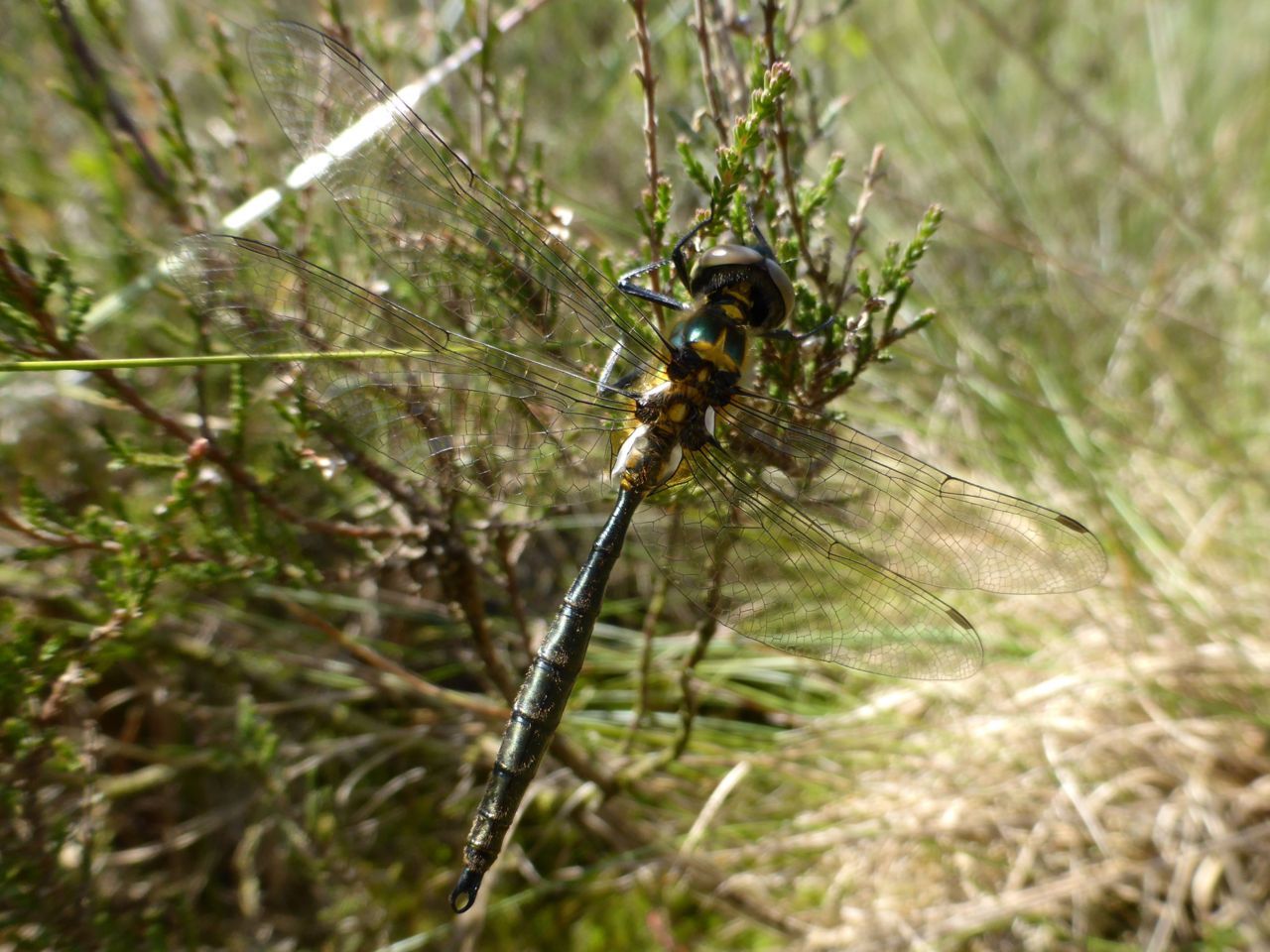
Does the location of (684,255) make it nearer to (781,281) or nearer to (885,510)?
(781,281)

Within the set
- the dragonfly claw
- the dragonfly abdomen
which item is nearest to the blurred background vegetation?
the dragonfly abdomen

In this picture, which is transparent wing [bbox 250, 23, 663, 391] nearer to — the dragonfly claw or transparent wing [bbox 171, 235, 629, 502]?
transparent wing [bbox 171, 235, 629, 502]

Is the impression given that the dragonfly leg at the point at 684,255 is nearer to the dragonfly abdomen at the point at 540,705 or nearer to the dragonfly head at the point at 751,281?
the dragonfly head at the point at 751,281

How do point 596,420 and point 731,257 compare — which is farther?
point 596,420

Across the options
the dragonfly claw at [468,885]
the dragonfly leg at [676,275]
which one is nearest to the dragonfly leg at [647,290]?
the dragonfly leg at [676,275]

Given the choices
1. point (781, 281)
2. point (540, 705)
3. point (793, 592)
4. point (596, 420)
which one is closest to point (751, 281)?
point (781, 281)
